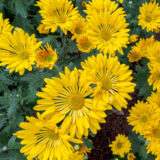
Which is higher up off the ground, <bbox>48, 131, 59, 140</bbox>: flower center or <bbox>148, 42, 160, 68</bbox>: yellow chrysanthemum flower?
<bbox>148, 42, 160, 68</bbox>: yellow chrysanthemum flower

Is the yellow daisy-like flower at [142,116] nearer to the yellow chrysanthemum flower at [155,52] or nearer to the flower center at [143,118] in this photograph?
the flower center at [143,118]

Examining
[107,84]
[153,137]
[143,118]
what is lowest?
[153,137]

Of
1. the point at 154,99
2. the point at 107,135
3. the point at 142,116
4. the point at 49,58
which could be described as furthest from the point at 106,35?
the point at 107,135

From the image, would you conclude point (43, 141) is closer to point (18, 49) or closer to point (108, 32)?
point (18, 49)

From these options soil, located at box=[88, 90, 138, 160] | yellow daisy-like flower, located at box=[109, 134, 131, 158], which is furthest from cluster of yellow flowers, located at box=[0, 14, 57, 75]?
soil, located at box=[88, 90, 138, 160]

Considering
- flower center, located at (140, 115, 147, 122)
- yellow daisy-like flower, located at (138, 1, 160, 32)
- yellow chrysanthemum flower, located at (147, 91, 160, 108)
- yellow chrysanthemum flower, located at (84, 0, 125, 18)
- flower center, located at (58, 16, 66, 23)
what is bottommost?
flower center, located at (140, 115, 147, 122)

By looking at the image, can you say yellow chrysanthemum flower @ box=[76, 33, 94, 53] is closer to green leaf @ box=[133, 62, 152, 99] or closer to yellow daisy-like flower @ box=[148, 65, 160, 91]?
yellow daisy-like flower @ box=[148, 65, 160, 91]

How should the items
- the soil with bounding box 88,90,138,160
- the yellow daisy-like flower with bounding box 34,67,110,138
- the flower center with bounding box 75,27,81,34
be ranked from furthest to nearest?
the soil with bounding box 88,90,138,160 → the flower center with bounding box 75,27,81,34 → the yellow daisy-like flower with bounding box 34,67,110,138

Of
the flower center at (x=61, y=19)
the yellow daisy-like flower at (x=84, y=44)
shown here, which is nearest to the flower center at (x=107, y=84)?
the yellow daisy-like flower at (x=84, y=44)

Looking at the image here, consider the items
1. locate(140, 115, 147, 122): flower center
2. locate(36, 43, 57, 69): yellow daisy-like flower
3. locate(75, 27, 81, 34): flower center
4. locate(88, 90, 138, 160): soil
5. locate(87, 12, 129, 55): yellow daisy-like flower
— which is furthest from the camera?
locate(88, 90, 138, 160): soil
